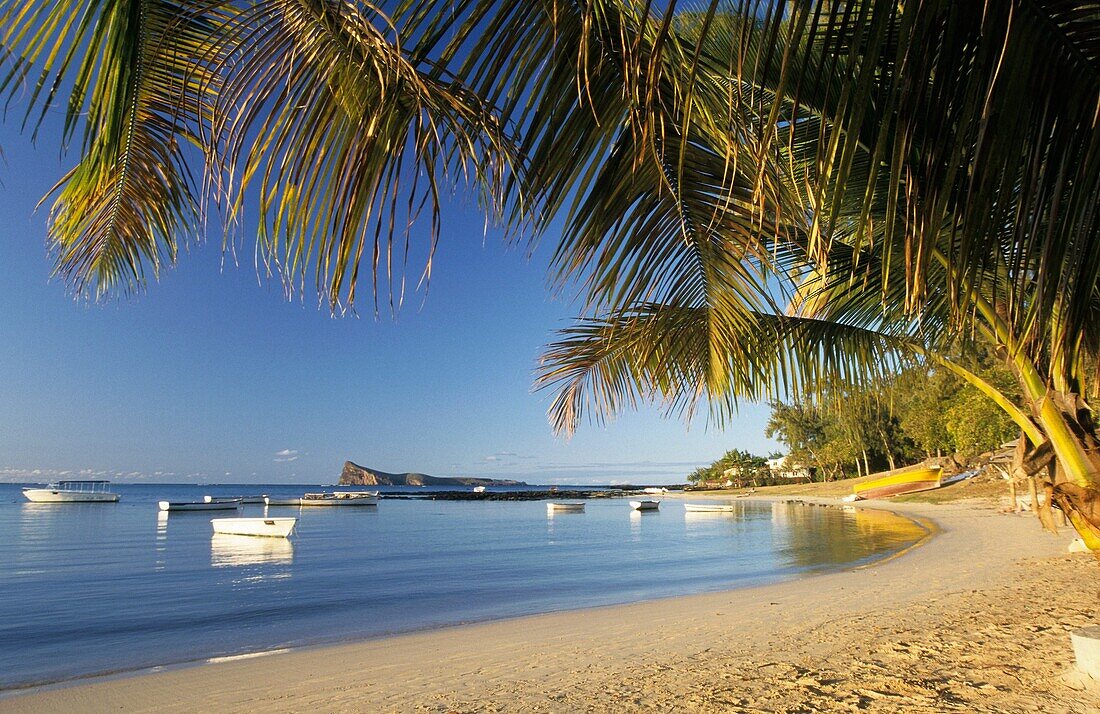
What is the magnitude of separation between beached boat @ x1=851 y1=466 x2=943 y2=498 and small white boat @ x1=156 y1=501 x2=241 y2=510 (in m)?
50.9

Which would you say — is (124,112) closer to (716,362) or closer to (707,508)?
(716,362)

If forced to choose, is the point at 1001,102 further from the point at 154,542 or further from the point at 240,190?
the point at 154,542

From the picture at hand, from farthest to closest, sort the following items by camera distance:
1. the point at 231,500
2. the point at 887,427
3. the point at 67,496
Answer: the point at 67,496
the point at 231,500
the point at 887,427

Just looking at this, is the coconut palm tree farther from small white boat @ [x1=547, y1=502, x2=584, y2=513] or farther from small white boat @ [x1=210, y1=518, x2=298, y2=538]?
small white boat @ [x1=547, y1=502, x2=584, y2=513]

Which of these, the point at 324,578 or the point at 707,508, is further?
the point at 707,508

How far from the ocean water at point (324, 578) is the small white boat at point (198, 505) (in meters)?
15.8

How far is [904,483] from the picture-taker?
147ft

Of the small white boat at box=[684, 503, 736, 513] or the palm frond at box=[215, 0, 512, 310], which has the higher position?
the palm frond at box=[215, 0, 512, 310]

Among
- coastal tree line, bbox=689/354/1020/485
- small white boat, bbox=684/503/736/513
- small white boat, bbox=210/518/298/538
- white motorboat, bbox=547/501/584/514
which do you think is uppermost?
coastal tree line, bbox=689/354/1020/485

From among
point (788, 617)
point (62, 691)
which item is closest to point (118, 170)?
point (62, 691)

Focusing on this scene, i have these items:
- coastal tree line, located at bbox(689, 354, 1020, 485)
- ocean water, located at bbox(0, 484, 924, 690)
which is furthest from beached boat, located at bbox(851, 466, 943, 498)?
ocean water, located at bbox(0, 484, 924, 690)

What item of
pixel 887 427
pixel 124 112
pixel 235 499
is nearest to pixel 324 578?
pixel 124 112

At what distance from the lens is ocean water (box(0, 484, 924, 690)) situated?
11.1m

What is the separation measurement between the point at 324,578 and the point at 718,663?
15.2 metres
